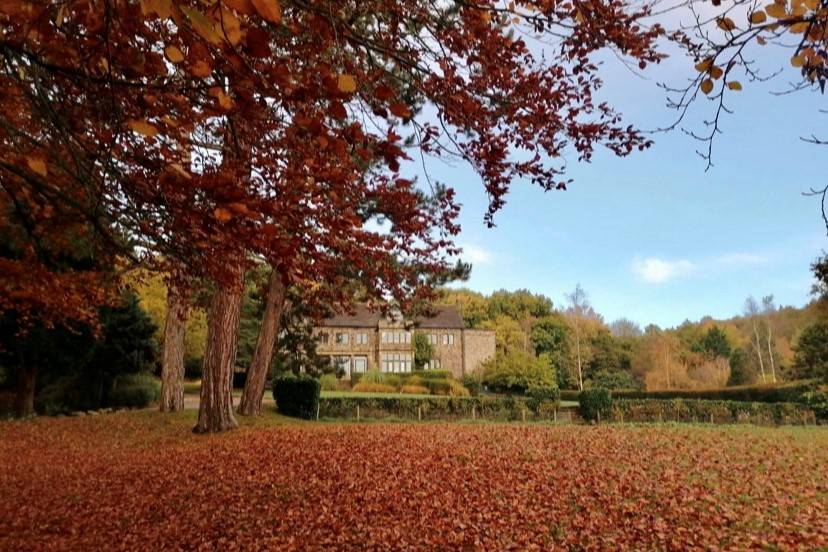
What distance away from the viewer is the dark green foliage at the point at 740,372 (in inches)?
1358

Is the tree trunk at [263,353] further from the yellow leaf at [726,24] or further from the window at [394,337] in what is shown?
the window at [394,337]

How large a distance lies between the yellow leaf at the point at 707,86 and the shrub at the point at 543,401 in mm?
19011

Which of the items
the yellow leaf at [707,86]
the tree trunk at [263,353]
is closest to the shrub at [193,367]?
the tree trunk at [263,353]

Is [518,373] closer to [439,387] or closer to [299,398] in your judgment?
[439,387]

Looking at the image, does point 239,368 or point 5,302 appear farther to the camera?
point 239,368

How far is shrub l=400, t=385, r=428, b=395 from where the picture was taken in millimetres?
33188

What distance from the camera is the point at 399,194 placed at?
37.1 feet

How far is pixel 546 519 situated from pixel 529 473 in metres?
1.74

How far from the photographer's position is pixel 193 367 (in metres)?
34.0

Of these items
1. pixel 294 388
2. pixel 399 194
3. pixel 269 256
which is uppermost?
pixel 399 194

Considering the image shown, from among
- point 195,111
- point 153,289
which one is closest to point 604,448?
point 195,111

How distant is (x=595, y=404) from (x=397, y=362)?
96.3 ft

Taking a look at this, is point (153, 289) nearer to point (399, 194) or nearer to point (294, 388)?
point (294, 388)

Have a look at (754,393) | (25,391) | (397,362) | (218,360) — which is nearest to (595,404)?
(754,393)
